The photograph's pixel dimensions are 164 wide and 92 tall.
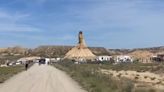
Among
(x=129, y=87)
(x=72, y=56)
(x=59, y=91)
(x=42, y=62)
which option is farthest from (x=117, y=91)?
(x=72, y=56)

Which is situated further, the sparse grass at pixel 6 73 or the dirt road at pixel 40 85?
the sparse grass at pixel 6 73

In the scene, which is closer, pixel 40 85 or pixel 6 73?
pixel 40 85

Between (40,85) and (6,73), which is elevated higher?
(6,73)

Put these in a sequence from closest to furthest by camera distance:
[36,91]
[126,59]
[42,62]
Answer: [36,91] < [42,62] < [126,59]

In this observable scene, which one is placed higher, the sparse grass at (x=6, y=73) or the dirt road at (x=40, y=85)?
the sparse grass at (x=6, y=73)

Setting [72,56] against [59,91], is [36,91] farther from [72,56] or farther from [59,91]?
[72,56]

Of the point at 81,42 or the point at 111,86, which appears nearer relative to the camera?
the point at 111,86

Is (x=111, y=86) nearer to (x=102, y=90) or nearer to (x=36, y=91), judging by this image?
(x=102, y=90)

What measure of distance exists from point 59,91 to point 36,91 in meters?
1.45

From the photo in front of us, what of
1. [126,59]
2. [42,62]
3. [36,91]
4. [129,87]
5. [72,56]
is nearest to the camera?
[129,87]

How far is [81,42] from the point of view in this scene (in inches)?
7520

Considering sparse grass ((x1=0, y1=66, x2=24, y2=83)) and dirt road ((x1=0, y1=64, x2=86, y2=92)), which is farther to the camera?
sparse grass ((x1=0, y1=66, x2=24, y2=83))

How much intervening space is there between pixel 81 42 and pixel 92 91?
166m

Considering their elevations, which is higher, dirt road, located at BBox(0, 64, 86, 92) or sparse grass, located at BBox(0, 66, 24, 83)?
sparse grass, located at BBox(0, 66, 24, 83)
